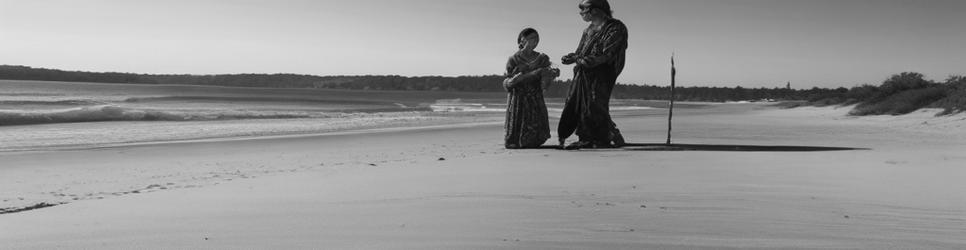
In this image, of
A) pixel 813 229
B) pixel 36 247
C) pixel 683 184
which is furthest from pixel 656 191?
pixel 36 247

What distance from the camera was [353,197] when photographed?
182 inches

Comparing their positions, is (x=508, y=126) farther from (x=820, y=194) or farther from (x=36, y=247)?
(x=36, y=247)

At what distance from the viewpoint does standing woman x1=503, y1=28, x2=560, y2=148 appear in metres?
9.59

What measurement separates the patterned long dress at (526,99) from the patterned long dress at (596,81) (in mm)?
346

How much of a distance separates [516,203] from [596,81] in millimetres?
5283

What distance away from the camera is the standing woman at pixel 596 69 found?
29.8ft

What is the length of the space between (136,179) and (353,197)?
3.15 meters

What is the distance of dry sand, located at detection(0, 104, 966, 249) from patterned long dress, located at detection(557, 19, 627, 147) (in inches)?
47.3

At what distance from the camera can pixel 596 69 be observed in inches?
364

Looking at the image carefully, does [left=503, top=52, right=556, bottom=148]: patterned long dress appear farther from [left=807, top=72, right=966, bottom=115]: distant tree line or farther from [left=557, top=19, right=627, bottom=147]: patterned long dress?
[left=807, top=72, right=966, bottom=115]: distant tree line

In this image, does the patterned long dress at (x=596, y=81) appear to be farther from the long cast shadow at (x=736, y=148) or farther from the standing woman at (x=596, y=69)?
the long cast shadow at (x=736, y=148)

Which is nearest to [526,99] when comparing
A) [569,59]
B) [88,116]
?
[569,59]

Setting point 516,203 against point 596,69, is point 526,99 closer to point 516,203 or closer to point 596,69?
point 596,69

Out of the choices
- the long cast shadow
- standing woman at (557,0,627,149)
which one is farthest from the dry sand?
standing woman at (557,0,627,149)
